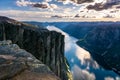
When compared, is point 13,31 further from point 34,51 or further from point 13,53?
point 13,53

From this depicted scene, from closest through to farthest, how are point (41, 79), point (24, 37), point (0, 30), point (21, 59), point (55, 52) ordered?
point (41, 79) → point (21, 59) → point (0, 30) → point (24, 37) → point (55, 52)

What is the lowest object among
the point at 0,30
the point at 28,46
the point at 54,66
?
the point at 54,66

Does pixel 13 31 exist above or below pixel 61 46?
above

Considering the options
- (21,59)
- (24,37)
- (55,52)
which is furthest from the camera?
(55,52)

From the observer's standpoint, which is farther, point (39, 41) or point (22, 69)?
point (39, 41)

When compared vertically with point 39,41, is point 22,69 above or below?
above

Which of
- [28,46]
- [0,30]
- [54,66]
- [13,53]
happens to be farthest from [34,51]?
[13,53]

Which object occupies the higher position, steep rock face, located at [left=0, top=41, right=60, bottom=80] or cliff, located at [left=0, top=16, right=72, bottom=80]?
steep rock face, located at [left=0, top=41, right=60, bottom=80]

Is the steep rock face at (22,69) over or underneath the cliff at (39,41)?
over

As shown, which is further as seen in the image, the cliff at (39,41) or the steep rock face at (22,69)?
the cliff at (39,41)

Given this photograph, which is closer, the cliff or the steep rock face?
the steep rock face

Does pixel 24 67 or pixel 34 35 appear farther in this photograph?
pixel 34 35
